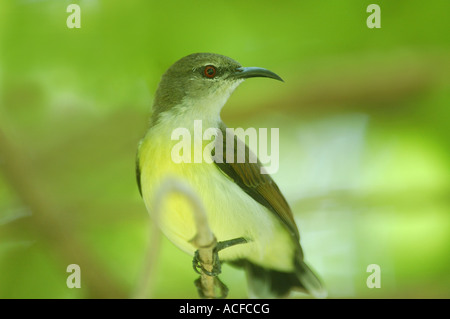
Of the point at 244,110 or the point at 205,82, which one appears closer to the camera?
the point at 205,82

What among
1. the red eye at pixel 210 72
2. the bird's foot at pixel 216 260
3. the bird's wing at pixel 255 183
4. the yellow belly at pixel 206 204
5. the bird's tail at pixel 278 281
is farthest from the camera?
the bird's tail at pixel 278 281

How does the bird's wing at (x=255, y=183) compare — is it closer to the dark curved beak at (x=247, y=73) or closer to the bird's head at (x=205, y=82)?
the bird's head at (x=205, y=82)

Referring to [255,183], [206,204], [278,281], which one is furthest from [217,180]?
[278,281]

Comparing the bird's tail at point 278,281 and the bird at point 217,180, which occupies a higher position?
the bird at point 217,180

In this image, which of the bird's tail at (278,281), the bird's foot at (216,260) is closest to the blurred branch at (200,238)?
the bird's foot at (216,260)

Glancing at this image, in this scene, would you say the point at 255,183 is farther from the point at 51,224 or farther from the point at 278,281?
the point at 51,224
